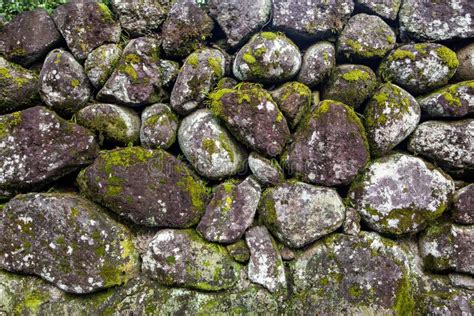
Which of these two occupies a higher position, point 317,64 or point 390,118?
point 317,64

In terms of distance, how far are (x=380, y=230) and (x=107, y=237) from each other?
2897 mm

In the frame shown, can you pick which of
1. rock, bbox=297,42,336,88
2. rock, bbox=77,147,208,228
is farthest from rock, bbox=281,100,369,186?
rock, bbox=77,147,208,228

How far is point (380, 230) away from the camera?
3.23m

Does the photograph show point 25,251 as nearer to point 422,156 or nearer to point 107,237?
point 107,237

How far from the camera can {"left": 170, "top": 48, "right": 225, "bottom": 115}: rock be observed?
3.40m

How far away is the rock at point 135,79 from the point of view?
3.39 metres

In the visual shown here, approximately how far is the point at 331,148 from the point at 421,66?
1.35 metres

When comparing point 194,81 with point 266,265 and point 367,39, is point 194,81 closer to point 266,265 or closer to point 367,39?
point 367,39

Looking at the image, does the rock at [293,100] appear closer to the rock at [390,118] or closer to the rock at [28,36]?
the rock at [390,118]

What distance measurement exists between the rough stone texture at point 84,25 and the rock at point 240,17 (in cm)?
132

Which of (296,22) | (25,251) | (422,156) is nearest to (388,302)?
(422,156)

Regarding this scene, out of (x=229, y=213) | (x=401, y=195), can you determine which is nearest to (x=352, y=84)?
(x=401, y=195)

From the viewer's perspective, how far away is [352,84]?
332 cm

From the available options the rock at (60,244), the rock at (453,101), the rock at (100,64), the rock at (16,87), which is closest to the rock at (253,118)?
the rock at (100,64)
